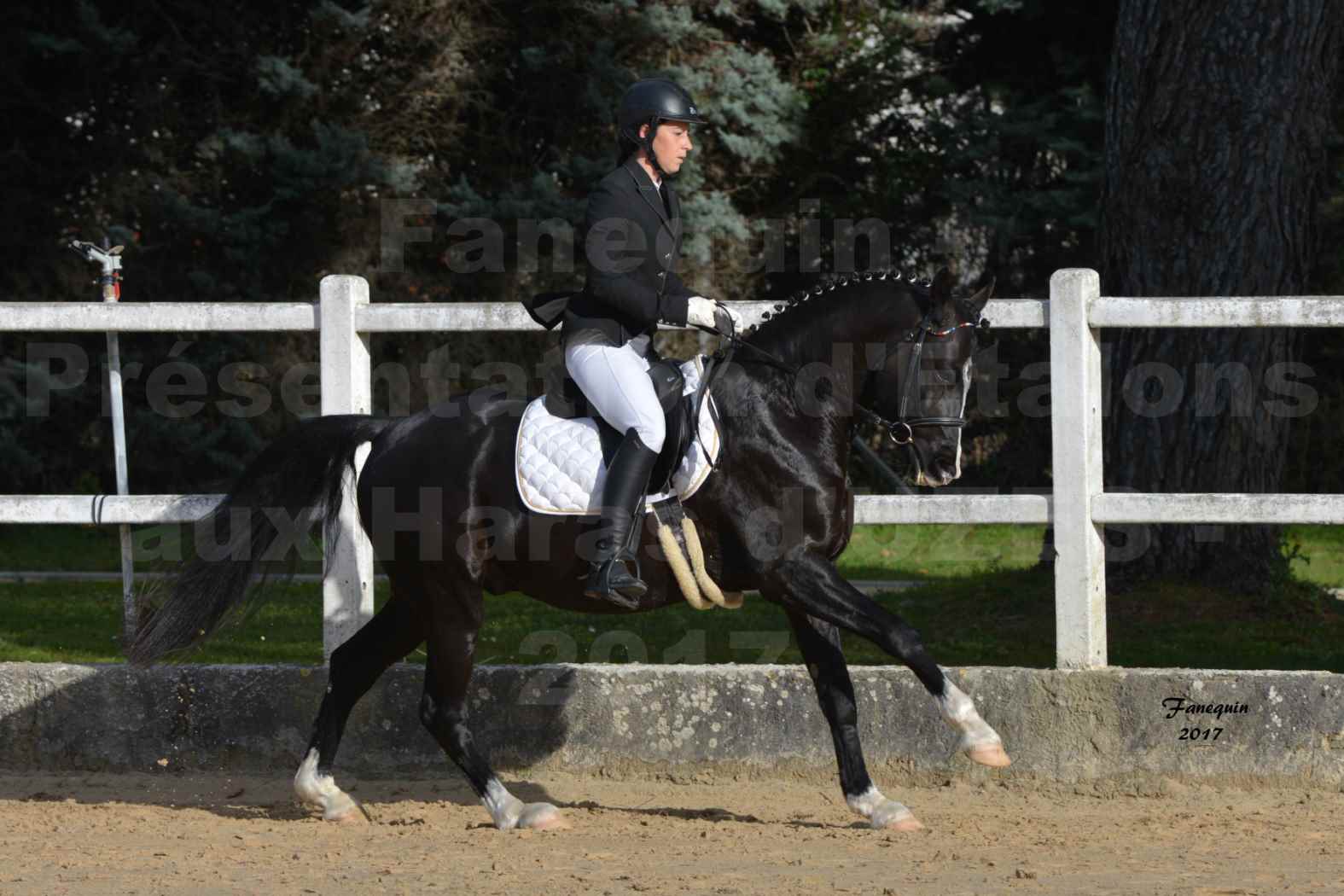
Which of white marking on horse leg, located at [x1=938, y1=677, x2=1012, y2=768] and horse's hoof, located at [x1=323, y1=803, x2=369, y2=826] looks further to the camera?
horse's hoof, located at [x1=323, y1=803, x2=369, y2=826]

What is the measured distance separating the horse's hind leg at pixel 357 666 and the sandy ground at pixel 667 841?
0.26m

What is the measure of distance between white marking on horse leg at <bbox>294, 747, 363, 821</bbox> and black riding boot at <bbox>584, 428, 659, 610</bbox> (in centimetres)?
134

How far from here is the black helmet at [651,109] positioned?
5.93 m

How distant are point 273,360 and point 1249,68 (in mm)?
9857

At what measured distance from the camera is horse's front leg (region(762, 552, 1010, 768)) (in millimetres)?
5605

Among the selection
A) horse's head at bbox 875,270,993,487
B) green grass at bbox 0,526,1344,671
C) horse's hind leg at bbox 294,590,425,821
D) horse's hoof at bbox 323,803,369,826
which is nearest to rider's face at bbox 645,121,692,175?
horse's head at bbox 875,270,993,487

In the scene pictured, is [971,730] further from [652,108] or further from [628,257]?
[652,108]

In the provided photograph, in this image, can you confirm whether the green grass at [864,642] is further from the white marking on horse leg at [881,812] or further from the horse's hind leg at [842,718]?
the white marking on horse leg at [881,812]

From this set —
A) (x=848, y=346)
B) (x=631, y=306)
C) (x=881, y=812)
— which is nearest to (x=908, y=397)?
(x=848, y=346)

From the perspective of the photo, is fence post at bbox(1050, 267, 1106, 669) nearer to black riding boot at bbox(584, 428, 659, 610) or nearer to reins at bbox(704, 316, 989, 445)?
reins at bbox(704, 316, 989, 445)

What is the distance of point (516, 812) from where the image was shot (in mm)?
6070

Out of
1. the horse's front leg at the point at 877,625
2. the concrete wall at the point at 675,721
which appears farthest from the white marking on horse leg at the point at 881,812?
the concrete wall at the point at 675,721

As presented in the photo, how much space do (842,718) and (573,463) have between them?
1356 millimetres

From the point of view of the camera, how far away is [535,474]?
606 centimetres
